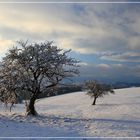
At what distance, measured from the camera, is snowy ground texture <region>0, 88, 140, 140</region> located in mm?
15790

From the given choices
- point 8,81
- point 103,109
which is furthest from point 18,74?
point 103,109

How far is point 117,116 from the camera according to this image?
25562 millimetres

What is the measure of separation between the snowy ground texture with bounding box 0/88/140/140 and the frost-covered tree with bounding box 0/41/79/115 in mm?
1586

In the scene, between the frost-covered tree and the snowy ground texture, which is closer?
the snowy ground texture

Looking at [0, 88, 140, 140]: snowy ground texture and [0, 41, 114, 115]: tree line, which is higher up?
[0, 41, 114, 115]: tree line

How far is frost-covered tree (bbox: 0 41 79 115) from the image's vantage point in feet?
78.1

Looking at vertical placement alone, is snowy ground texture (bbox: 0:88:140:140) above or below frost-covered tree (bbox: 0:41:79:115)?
below

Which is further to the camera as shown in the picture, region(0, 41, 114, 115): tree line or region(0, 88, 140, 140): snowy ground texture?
region(0, 41, 114, 115): tree line

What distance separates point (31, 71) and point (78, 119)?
4816 millimetres

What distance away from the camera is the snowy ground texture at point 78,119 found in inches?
622

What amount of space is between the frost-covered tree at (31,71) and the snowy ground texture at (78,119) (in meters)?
1.59

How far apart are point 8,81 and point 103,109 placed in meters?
8.91

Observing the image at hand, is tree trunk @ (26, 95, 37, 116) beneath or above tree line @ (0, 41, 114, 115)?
beneath

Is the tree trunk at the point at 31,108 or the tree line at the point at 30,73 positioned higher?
the tree line at the point at 30,73
